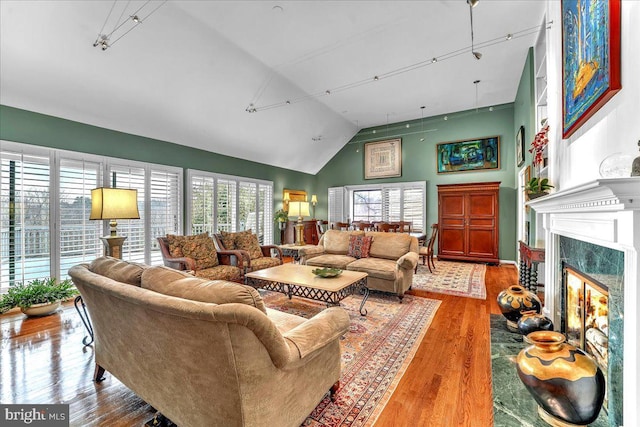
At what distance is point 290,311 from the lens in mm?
3363

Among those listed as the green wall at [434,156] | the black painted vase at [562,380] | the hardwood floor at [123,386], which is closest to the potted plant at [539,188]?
the hardwood floor at [123,386]

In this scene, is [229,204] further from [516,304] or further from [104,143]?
[516,304]

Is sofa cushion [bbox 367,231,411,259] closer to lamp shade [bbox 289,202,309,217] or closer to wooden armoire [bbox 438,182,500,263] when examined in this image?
lamp shade [bbox 289,202,309,217]

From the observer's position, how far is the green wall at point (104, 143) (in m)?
3.40

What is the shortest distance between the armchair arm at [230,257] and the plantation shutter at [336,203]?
4835 millimetres

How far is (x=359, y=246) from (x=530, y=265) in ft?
7.46

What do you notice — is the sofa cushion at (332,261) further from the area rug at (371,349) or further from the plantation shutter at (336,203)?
the plantation shutter at (336,203)

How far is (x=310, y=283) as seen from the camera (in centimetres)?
294

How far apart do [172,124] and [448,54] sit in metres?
4.57

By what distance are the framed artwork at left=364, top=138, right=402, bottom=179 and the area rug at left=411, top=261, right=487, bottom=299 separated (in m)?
2.93

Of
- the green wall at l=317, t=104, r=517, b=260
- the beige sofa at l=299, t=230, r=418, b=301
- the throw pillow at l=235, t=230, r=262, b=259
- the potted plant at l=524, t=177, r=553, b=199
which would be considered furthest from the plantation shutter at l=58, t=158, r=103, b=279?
the green wall at l=317, t=104, r=517, b=260

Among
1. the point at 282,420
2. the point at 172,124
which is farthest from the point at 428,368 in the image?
the point at 172,124

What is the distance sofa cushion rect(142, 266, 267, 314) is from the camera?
48.4 inches

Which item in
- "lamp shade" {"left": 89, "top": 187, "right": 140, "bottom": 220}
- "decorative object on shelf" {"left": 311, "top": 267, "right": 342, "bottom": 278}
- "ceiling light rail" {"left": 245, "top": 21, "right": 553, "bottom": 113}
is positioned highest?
"ceiling light rail" {"left": 245, "top": 21, "right": 553, "bottom": 113}
